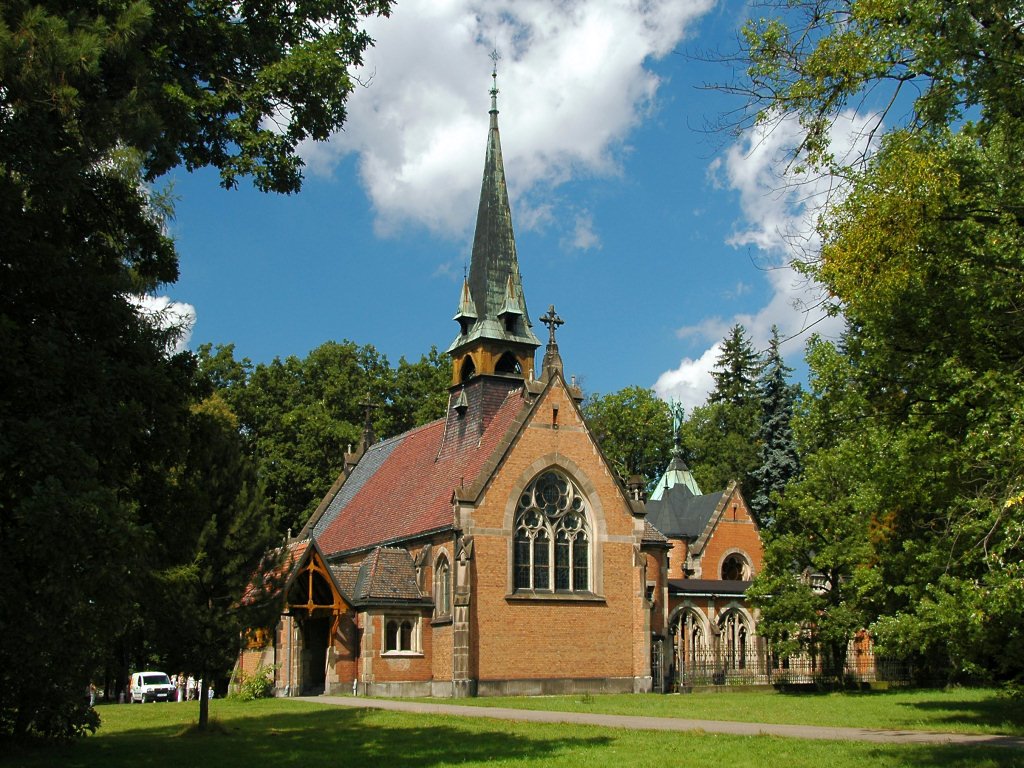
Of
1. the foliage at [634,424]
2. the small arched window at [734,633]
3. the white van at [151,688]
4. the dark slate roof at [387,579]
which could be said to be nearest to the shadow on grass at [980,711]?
the small arched window at [734,633]

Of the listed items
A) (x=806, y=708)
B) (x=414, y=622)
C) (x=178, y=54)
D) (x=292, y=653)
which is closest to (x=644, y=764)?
(x=178, y=54)

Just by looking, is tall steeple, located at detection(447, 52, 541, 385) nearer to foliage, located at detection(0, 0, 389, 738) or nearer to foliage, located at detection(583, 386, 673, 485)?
foliage, located at detection(0, 0, 389, 738)

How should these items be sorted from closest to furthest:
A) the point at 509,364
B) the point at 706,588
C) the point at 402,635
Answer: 1. the point at 402,635
2. the point at 509,364
3. the point at 706,588

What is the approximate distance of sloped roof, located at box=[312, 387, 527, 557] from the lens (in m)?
35.0

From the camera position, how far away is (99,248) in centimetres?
1381

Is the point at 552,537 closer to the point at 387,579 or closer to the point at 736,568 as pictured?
the point at 387,579

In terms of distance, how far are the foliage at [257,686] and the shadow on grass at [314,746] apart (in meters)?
12.9

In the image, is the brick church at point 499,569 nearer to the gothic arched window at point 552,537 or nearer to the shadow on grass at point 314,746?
the gothic arched window at point 552,537

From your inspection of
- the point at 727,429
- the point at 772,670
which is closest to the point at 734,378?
the point at 727,429

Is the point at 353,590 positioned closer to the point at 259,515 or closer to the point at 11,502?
the point at 259,515

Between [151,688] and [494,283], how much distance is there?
68.6 ft

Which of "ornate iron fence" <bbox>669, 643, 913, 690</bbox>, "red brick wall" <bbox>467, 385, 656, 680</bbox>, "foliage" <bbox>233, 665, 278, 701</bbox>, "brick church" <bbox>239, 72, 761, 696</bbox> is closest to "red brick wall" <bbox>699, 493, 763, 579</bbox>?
"ornate iron fence" <bbox>669, 643, 913, 690</bbox>

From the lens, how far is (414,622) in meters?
33.6

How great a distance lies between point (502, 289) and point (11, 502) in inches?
1099
